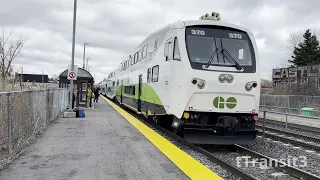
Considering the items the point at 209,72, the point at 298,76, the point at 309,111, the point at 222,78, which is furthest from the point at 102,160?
the point at 298,76

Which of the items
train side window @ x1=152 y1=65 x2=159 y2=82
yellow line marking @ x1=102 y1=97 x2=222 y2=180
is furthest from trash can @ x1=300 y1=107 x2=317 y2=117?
yellow line marking @ x1=102 y1=97 x2=222 y2=180

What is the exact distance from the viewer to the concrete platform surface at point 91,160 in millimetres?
6391

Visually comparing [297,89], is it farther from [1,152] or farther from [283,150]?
[1,152]

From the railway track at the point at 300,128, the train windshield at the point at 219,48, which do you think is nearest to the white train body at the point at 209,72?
the train windshield at the point at 219,48

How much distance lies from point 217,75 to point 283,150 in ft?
11.1

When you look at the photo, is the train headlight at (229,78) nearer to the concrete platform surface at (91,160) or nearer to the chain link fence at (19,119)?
the concrete platform surface at (91,160)

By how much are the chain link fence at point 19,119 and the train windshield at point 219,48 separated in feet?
14.6

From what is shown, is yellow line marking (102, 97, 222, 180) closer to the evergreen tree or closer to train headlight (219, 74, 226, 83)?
train headlight (219, 74, 226, 83)

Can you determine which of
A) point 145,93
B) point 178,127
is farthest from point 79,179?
point 145,93

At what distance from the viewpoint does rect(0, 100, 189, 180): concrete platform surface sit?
6391 mm

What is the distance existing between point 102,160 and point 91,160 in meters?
0.23

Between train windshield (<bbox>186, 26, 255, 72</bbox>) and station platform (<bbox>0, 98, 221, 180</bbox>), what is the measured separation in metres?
2.52

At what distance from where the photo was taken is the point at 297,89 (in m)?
39.8

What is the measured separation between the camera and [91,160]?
754 centimetres
